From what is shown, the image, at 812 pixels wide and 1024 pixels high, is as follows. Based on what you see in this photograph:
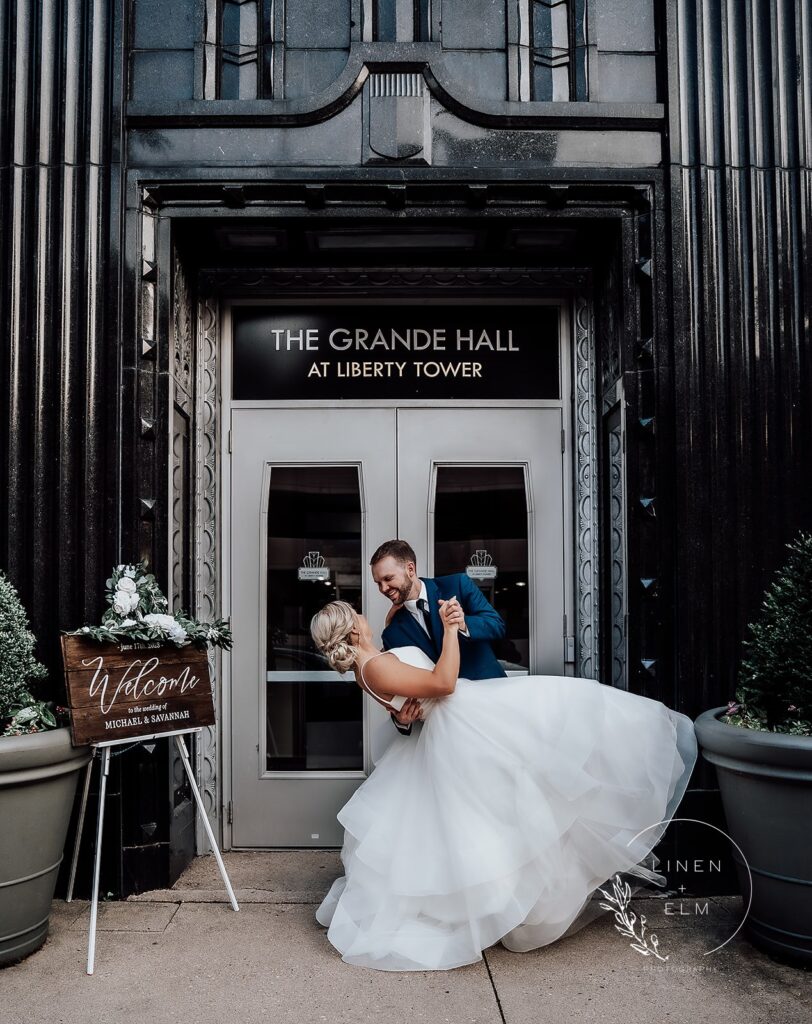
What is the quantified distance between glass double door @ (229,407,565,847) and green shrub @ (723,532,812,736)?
5.09ft

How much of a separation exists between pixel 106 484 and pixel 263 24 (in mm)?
2887

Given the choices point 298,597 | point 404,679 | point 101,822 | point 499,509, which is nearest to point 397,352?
point 499,509

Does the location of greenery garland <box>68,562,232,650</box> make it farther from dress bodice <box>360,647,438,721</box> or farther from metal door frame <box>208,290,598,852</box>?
metal door frame <box>208,290,598,852</box>

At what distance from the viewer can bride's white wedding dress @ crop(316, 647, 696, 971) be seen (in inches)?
155

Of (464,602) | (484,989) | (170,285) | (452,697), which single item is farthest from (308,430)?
(484,989)

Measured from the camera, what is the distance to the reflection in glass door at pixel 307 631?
577 centimetres

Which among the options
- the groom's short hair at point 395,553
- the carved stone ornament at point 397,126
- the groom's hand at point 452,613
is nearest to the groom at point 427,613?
the groom's short hair at point 395,553

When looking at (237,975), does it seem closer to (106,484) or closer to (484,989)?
(484,989)

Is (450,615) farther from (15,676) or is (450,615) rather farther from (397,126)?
(397,126)

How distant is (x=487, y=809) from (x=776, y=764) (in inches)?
50.1

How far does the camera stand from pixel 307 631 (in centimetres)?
580

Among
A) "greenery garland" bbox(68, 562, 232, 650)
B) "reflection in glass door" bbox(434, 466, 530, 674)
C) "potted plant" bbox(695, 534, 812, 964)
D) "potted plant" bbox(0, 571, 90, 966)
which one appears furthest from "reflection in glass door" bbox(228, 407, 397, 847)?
"potted plant" bbox(695, 534, 812, 964)

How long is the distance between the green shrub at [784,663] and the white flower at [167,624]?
8.92 feet

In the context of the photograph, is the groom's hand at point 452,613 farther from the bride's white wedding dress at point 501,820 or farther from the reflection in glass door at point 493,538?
the reflection in glass door at point 493,538
